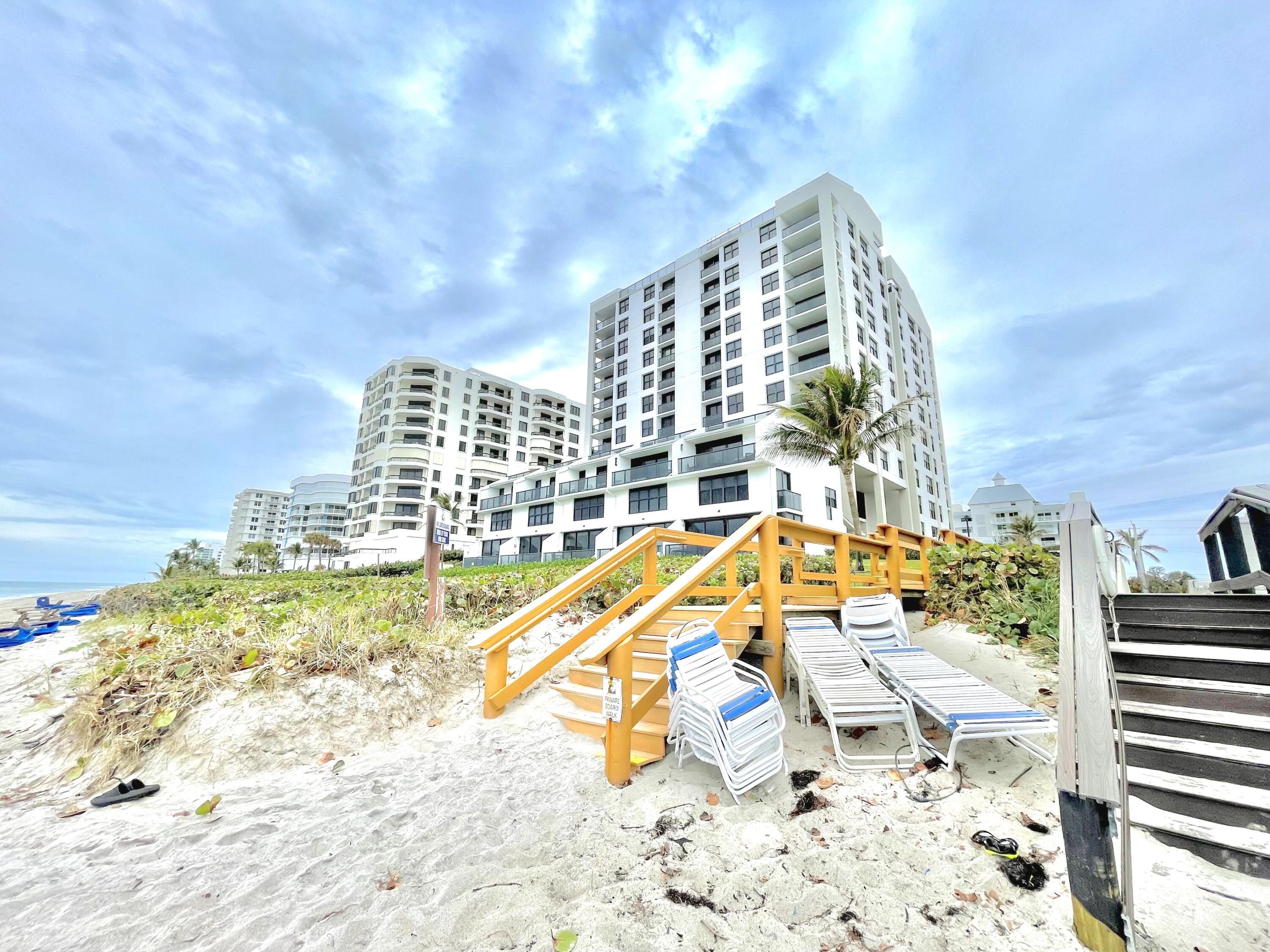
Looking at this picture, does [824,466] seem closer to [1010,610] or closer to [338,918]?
[1010,610]

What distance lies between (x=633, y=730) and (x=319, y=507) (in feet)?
351

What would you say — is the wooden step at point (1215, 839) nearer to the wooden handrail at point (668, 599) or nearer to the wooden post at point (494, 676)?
the wooden handrail at point (668, 599)

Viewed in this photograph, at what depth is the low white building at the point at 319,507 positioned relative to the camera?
3536 inches

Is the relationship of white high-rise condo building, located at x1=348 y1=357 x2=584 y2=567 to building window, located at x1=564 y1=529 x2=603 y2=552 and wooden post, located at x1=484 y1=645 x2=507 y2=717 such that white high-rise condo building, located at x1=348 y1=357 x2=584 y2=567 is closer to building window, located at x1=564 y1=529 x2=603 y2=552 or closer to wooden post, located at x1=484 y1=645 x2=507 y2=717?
building window, located at x1=564 y1=529 x2=603 y2=552

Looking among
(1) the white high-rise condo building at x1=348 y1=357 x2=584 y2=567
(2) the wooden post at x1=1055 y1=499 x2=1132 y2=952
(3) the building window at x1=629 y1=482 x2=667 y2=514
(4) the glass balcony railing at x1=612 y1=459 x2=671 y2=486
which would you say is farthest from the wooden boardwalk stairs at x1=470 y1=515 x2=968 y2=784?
(1) the white high-rise condo building at x1=348 y1=357 x2=584 y2=567

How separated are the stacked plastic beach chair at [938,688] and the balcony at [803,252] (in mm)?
30066

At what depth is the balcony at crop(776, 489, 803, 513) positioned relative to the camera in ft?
77.3

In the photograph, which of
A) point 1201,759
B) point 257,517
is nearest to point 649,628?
point 1201,759

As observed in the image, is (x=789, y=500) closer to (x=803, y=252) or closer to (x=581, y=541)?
(x=581, y=541)

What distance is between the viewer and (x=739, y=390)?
1229 inches

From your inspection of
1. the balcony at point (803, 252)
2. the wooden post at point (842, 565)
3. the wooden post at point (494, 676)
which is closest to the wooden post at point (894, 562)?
the wooden post at point (842, 565)

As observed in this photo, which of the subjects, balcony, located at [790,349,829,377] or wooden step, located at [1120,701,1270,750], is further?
balcony, located at [790,349,829,377]

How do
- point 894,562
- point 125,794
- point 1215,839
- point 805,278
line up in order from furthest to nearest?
1. point 805,278
2. point 894,562
3. point 125,794
4. point 1215,839

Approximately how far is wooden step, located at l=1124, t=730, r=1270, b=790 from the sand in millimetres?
548
